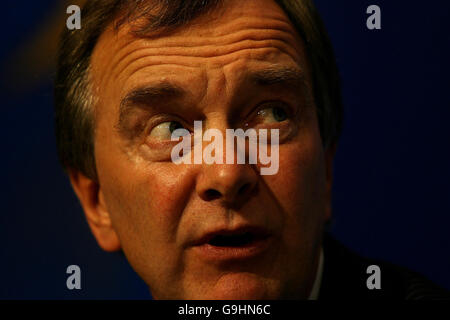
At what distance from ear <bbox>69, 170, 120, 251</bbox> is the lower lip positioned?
37cm

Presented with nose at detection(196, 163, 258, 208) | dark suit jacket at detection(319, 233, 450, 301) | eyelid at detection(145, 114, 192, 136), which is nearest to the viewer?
nose at detection(196, 163, 258, 208)

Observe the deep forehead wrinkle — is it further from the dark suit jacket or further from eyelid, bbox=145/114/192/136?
the dark suit jacket

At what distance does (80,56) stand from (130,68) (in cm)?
22

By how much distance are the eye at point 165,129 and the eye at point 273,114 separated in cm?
20

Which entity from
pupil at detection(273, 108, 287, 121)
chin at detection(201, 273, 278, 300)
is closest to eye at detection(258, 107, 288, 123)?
pupil at detection(273, 108, 287, 121)

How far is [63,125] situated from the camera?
1.52 m

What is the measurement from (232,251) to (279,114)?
0.36m

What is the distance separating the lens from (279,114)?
1.31 meters

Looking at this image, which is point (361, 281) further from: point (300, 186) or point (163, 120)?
point (163, 120)

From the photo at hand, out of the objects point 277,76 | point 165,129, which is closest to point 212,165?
point 165,129

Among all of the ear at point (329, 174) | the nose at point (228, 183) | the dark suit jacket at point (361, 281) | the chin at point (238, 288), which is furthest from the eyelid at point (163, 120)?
the dark suit jacket at point (361, 281)

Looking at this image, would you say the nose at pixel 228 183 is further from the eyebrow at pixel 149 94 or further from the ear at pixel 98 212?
the ear at pixel 98 212

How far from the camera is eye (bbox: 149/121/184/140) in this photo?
127cm

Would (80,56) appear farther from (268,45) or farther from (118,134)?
(268,45)
